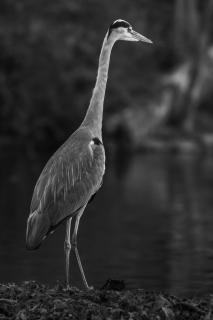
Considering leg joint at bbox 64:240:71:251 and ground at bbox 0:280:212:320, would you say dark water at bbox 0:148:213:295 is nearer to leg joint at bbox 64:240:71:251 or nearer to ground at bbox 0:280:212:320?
leg joint at bbox 64:240:71:251

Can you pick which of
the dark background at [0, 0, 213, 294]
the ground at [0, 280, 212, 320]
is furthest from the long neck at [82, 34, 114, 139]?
the dark background at [0, 0, 213, 294]

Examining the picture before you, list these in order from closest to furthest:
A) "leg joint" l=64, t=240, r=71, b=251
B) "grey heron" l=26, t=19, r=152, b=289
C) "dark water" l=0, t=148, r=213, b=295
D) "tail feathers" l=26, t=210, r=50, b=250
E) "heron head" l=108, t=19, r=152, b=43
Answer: "tail feathers" l=26, t=210, r=50, b=250
"grey heron" l=26, t=19, r=152, b=289
"leg joint" l=64, t=240, r=71, b=251
"heron head" l=108, t=19, r=152, b=43
"dark water" l=0, t=148, r=213, b=295

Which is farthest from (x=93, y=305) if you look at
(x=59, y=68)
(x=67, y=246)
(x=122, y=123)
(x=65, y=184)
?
(x=59, y=68)

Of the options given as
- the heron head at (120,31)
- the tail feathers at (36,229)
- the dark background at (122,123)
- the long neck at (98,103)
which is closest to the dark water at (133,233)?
the dark background at (122,123)

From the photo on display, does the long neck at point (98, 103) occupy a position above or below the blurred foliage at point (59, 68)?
below

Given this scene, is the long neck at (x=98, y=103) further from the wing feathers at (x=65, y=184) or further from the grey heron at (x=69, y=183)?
the wing feathers at (x=65, y=184)

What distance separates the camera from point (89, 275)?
10547 mm

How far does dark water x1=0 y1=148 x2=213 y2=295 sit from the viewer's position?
10625 mm

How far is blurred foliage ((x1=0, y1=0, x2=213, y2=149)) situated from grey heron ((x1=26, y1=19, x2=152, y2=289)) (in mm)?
20671

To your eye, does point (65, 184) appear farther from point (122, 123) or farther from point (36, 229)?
point (122, 123)

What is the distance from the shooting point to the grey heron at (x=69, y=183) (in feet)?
28.6

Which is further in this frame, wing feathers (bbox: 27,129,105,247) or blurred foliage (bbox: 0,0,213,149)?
blurred foliage (bbox: 0,0,213,149)

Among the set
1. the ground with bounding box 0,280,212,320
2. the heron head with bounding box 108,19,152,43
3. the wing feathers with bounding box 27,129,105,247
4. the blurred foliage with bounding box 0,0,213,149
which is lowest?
the ground with bounding box 0,280,212,320

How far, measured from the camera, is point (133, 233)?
1415 centimetres
